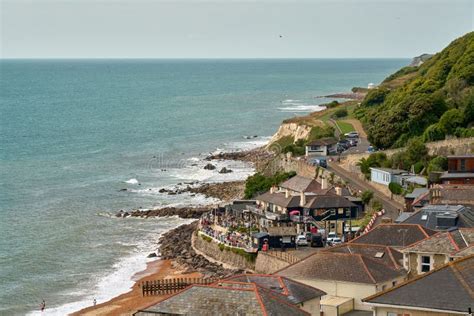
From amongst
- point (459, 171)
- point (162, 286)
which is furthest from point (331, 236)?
point (459, 171)

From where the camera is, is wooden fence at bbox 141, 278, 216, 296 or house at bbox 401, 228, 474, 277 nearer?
house at bbox 401, 228, 474, 277

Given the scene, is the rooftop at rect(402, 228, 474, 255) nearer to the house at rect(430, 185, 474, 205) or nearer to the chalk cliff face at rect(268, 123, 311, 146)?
the house at rect(430, 185, 474, 205)

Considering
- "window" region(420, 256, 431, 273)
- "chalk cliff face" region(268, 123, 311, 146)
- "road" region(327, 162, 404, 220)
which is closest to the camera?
"window" region(420, 256, 431, 273)

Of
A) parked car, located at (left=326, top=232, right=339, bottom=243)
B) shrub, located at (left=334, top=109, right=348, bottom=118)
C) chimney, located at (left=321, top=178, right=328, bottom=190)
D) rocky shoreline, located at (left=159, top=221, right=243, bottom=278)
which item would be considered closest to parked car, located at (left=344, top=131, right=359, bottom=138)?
shrub, located at (left=334, top=109, right=348, bottom=118)

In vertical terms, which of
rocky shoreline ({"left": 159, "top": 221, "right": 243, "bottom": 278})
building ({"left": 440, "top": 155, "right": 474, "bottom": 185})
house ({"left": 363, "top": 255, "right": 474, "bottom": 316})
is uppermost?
house ({"left": 363, "top": 255, "right": 474, "bottom": 316})

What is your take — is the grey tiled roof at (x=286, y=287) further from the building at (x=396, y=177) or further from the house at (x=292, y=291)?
the building at (x=396, y=177)

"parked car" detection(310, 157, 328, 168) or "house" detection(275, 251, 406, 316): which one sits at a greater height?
"house" detection(275, 251, 406, 316)

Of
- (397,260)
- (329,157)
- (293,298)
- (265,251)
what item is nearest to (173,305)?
(293,298)

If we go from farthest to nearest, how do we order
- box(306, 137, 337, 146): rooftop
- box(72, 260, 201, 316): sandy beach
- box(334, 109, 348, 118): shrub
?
box(334, 109, 348, 118): shrub
box(306, 137, 337, 146): rooftop
box(72, 260, 201, 316): sandy beach
